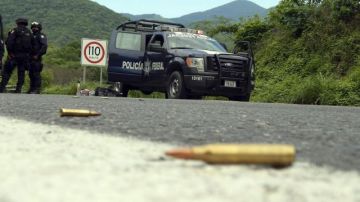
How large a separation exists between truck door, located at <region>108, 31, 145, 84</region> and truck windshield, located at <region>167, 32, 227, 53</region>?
1.02 m

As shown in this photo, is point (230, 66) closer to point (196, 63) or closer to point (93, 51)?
point (196, 63)

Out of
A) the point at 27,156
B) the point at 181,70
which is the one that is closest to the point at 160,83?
the point at 181,70

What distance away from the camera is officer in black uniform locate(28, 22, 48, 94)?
1522cm

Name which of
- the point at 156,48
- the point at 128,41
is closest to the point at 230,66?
the point at 156,48

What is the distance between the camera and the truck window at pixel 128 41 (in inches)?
586

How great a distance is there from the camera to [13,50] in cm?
1494

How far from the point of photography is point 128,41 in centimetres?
1516

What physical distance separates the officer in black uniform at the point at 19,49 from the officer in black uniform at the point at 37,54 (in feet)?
0.50

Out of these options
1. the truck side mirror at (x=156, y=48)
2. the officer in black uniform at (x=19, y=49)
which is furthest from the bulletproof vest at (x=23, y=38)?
the truck side mirror at (x=156, y=48)

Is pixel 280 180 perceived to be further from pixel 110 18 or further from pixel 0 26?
pixel 110 18

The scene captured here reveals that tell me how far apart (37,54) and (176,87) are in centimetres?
406

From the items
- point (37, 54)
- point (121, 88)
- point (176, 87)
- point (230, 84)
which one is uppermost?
point (37, 54)

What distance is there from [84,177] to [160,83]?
12.0 metres

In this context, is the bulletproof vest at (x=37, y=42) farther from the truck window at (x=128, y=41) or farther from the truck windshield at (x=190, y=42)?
the truck windshield at (x=190, y=42)
